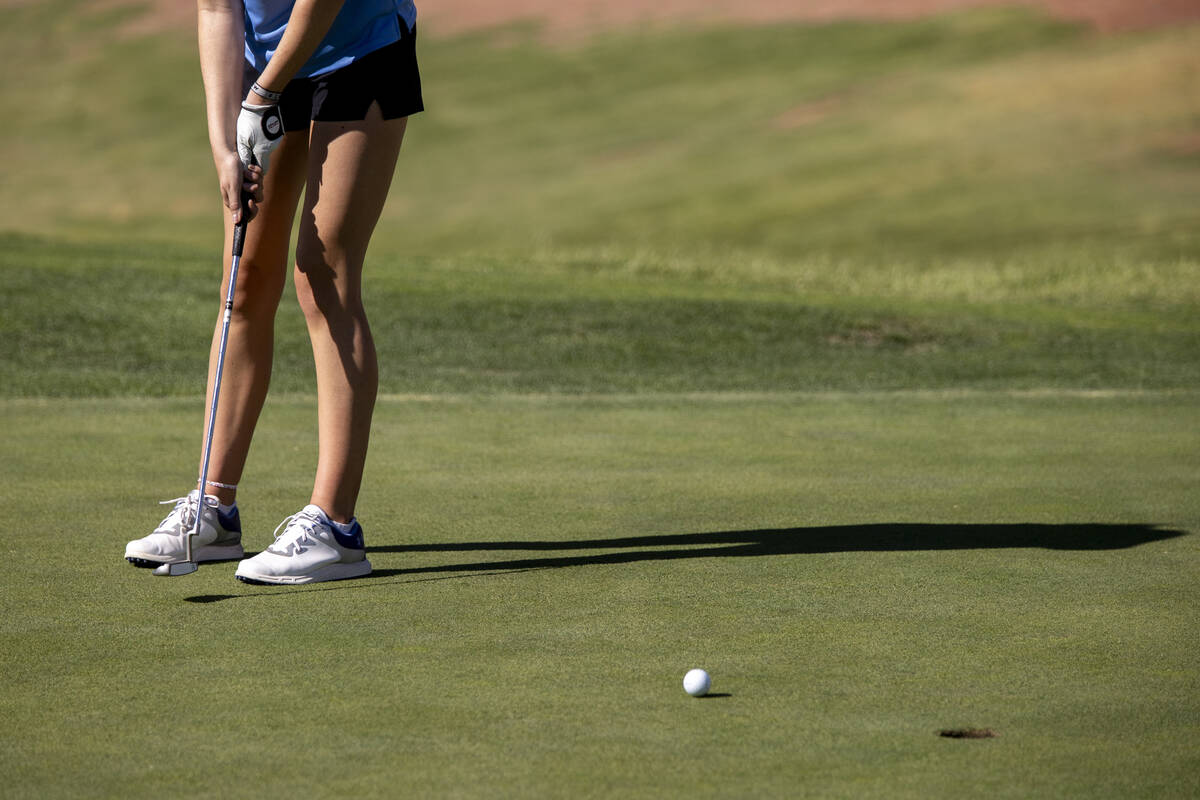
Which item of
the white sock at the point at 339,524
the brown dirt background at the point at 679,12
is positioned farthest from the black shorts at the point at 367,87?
the brown dirt background at the point at 679,12

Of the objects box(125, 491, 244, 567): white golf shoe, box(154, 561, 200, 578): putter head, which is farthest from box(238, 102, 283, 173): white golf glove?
box(154, 561, 200, 578): putter head

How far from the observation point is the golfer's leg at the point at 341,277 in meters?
3.71

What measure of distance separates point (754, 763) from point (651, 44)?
33.0 meters

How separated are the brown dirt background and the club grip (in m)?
27.6

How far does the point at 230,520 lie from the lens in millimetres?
3869

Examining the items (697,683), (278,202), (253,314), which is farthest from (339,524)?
(697,683)

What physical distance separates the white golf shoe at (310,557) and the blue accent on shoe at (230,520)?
0.29 meters

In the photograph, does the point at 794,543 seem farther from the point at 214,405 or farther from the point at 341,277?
the point at 214,405

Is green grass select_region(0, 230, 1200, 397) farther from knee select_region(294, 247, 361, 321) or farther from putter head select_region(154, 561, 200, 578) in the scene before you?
putter head select_region(154, 561, 200, 578)

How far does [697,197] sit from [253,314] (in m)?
19.7

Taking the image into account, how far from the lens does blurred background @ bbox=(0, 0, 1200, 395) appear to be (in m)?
9.62

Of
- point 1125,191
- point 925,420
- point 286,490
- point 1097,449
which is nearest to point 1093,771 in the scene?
point 286,490

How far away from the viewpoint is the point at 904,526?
419 cm

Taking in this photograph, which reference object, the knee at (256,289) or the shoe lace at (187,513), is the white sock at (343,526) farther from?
the knee at (256,289)
